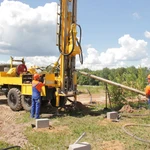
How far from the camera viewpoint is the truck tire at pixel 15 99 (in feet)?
36.0

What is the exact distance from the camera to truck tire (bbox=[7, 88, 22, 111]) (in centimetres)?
1097

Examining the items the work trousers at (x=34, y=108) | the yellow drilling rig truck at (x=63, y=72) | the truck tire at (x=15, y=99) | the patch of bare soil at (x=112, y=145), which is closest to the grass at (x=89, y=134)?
the patch of bare soil at (x=112, y=145)

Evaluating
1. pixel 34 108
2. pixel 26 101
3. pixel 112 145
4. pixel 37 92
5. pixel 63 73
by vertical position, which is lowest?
pixel 112 145

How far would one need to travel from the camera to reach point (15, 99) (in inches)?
441

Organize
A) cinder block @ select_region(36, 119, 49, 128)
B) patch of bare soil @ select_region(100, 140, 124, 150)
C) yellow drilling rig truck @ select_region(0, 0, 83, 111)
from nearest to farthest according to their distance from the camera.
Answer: patch of bare soil @ select_region(100, 140, 124, 150)
cinder block @ select_region(36, 119, 49, 128)
yellow drilling rig truck @ select_region(0, 0, 83, 111)

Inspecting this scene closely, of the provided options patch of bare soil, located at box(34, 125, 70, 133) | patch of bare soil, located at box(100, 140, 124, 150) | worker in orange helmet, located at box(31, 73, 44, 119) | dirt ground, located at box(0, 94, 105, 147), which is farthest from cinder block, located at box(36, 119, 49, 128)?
patch of bare soil, located at box(100, 140, 124, 150)

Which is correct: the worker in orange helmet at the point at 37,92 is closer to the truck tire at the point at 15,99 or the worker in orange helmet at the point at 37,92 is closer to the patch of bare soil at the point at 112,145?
the truck tire at the point at 15,99

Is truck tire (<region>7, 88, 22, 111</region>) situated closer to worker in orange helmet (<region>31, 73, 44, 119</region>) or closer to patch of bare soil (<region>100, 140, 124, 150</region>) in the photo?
worker in orange helmet (<region>31, 73, 44, 119</region>)

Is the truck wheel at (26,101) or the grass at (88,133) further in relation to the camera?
the truck wheel at (26,101)

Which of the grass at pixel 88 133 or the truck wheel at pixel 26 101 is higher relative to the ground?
the truck wheel at pixel 26 101

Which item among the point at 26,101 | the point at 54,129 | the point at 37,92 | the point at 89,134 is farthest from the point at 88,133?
the point at 26,101

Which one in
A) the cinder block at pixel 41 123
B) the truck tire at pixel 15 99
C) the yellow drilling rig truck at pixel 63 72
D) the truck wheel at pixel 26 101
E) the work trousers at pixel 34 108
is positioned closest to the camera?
the cinder block at pixel 41 123

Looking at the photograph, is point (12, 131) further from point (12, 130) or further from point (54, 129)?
point (54, 129)

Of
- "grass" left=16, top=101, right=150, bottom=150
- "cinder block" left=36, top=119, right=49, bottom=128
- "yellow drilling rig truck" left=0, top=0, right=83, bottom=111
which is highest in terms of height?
"yellow drilling rig truck" left=0, top=0, right=83, bottom=111
